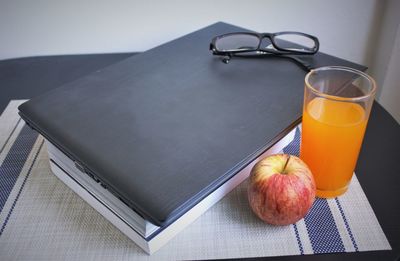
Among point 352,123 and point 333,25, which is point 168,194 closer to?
point 352,123

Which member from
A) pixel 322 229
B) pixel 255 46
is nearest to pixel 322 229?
pixel 322 229

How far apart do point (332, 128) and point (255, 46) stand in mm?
297

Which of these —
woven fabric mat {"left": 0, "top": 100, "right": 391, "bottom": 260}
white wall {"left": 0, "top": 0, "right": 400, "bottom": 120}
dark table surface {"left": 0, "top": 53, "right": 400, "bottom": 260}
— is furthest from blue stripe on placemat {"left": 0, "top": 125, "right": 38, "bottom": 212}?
white wall {"left": 0, "top": 0, "right": 400, "bottom": 120}

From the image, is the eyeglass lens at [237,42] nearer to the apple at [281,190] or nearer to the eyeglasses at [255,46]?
the eyeglasses at [255,46]

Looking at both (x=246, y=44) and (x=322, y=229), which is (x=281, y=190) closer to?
(x=322, y=229)

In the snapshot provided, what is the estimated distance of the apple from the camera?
440 mm

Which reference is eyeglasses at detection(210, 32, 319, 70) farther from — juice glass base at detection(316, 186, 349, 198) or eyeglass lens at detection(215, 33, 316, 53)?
juice glass base at detection(316, 186, 349, 198)

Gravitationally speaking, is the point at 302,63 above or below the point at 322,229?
above

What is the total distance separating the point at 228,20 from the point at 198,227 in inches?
23.2

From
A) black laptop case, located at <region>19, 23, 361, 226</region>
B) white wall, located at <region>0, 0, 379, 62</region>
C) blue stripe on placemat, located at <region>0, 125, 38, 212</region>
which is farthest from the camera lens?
white wall, located at <region>0, 0, 379, 62</region>

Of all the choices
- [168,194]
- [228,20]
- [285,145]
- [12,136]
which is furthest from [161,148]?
[228,20]

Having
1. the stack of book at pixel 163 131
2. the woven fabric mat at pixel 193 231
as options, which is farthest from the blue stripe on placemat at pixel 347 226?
the stack of book at pixel 163 131

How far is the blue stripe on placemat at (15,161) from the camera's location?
0.56 meters

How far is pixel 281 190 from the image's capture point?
1.44ft
